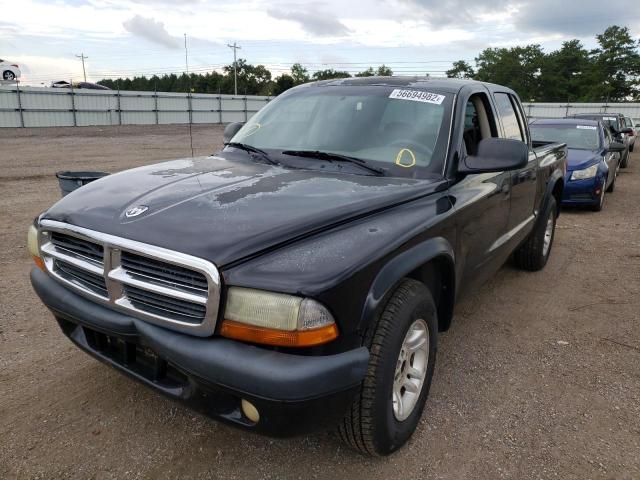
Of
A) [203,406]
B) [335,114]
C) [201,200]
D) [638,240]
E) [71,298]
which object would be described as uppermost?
[335,114]

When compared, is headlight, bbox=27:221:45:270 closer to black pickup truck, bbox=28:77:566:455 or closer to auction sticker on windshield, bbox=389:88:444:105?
black pickup truck, bbox=28:77:566:455

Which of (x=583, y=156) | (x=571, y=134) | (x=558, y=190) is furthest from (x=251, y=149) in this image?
(x=571, y=134)

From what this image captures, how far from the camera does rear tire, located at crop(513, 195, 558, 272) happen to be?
5059 millimetres

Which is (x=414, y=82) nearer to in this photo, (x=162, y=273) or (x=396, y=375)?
(x=396, y=375)

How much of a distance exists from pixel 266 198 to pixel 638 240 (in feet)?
21.4

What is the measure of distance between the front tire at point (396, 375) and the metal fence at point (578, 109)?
39795mm

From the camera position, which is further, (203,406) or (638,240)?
(638,240)

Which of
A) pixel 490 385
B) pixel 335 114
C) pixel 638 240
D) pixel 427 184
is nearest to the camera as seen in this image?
pixel 427 184

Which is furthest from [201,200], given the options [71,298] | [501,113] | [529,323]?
[529,323]

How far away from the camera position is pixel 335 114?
11.0 feet

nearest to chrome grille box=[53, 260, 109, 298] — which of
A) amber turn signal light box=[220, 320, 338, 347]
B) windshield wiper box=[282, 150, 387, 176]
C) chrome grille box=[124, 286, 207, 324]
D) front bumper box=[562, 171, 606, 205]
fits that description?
chrome grille box=[124, 286, 207, 324]

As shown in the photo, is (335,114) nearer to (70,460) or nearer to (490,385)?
(490,385)

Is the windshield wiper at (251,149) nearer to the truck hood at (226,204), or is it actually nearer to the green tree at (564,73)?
the truck hood at (226,204)

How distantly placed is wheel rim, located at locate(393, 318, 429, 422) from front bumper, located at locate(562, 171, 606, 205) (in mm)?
6981
